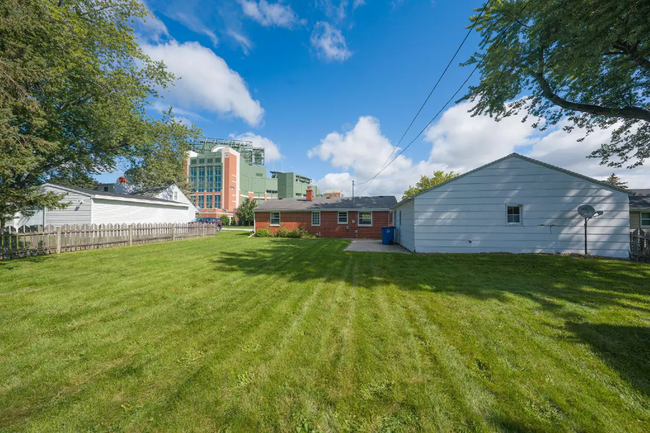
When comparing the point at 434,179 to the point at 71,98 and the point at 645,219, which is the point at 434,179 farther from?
the point at 71,98

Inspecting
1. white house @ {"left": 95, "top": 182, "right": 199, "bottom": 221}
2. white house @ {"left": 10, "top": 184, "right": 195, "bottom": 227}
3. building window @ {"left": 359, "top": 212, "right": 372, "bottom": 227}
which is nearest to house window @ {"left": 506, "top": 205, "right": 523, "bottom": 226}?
building window @ {"left": 359, "top": 212, "right": 372, "bottom": 227}

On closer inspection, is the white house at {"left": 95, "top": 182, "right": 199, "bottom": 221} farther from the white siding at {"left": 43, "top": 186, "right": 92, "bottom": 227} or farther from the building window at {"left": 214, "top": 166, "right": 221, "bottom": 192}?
the building window at {"left": 214, "top": 166, "right": 221, "bottom": 192}

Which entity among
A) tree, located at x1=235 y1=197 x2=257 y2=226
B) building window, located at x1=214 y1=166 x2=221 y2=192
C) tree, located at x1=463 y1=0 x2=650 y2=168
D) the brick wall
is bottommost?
the brick wall

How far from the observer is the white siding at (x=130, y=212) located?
15.0 m

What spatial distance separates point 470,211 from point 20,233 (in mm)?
18132

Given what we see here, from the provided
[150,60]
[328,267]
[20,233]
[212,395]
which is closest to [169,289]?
[212,395]

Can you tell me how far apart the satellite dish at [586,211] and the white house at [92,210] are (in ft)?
80.0

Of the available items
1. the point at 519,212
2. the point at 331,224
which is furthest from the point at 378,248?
the point at 331,224

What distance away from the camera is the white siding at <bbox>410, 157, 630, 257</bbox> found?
926 cm

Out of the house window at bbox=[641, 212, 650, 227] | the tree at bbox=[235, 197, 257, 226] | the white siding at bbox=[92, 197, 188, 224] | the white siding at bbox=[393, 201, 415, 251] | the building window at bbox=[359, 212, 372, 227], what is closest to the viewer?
the white siding at bbox=[393, 201, 415, 251]

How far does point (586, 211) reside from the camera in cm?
895

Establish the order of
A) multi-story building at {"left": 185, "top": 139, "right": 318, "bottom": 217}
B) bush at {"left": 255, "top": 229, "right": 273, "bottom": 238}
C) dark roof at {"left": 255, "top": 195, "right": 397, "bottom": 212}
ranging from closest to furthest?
bush at {"left": 255, "top": 229, "right": 273, "bottom": 238} → dark roof at {"left": 255, "top": 195, "right": 397, "bottom": 212} → multi-story building at {"left": 185, "top": 139, "right": 318, "bottom": 217}

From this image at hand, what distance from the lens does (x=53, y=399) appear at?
7.12 feet

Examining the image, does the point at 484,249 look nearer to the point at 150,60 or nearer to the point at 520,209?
the point at 520,209
